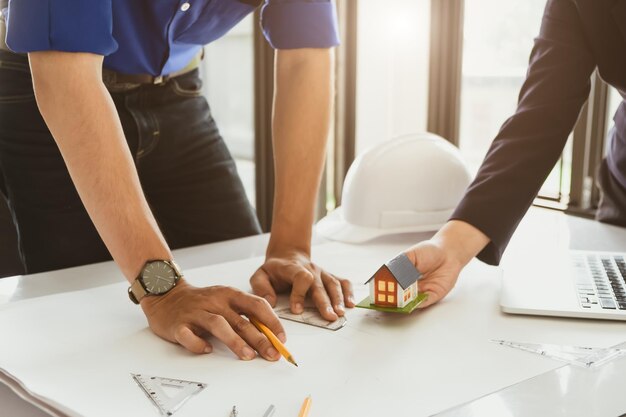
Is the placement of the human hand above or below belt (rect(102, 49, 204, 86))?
below

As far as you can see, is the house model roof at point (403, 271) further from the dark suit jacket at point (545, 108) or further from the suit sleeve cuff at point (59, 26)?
the suit sleeve cuff at point (59, 26)

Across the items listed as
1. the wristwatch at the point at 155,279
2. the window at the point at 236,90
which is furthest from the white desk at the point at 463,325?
the window at the point at 236,90

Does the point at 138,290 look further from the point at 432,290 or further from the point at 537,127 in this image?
the point at 537,127

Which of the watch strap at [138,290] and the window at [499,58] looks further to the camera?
the window at [499,58]

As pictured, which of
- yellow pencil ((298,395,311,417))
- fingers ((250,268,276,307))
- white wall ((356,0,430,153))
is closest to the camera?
yellow pencil ((298,395,311,417))

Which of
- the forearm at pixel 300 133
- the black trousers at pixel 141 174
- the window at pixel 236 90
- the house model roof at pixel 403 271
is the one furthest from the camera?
the window at pixel 236 90

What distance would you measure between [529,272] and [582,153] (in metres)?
1.48

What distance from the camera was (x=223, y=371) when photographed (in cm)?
79

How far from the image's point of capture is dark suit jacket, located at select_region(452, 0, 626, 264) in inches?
45.1

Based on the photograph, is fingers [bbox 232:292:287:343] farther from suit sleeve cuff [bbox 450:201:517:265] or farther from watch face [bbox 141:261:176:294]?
suit sleeve cuff [bbox 450:201:517:265]

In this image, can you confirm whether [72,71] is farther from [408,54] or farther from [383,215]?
[408,54]

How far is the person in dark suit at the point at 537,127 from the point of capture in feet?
3.71

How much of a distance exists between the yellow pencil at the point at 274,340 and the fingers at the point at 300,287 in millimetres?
127

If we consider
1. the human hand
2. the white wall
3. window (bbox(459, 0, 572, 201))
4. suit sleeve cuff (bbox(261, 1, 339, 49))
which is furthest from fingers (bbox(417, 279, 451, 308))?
the white wall
